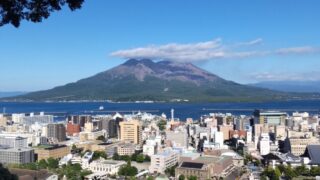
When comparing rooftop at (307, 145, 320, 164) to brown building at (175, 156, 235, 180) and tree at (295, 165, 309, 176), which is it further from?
brown building at (175, 156, 235, 180)

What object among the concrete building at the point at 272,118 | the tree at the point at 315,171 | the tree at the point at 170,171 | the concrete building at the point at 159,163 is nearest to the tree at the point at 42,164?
the concrete building at the point at 159,163

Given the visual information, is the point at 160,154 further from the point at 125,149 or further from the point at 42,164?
the point at 42,164

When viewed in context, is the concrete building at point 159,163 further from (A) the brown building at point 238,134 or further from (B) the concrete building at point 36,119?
(B) the concrete building at point 36,119

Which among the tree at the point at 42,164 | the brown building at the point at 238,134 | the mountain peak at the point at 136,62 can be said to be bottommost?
the tree at the point at 42,164

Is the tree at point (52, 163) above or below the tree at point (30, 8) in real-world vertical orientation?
below

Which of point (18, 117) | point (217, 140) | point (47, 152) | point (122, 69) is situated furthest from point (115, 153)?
point (122, 69)

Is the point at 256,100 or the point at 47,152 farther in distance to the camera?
the point at 256,100

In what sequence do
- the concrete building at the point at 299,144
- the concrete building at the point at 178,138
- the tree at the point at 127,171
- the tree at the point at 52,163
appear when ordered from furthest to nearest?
1. the concrete building at the point at 178,138
2. the concrete building at the point at 299,144
3. the tree at the point at 52,163
4. the tree at the point at 127,171

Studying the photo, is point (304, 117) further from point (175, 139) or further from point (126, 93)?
point (126, 93)
